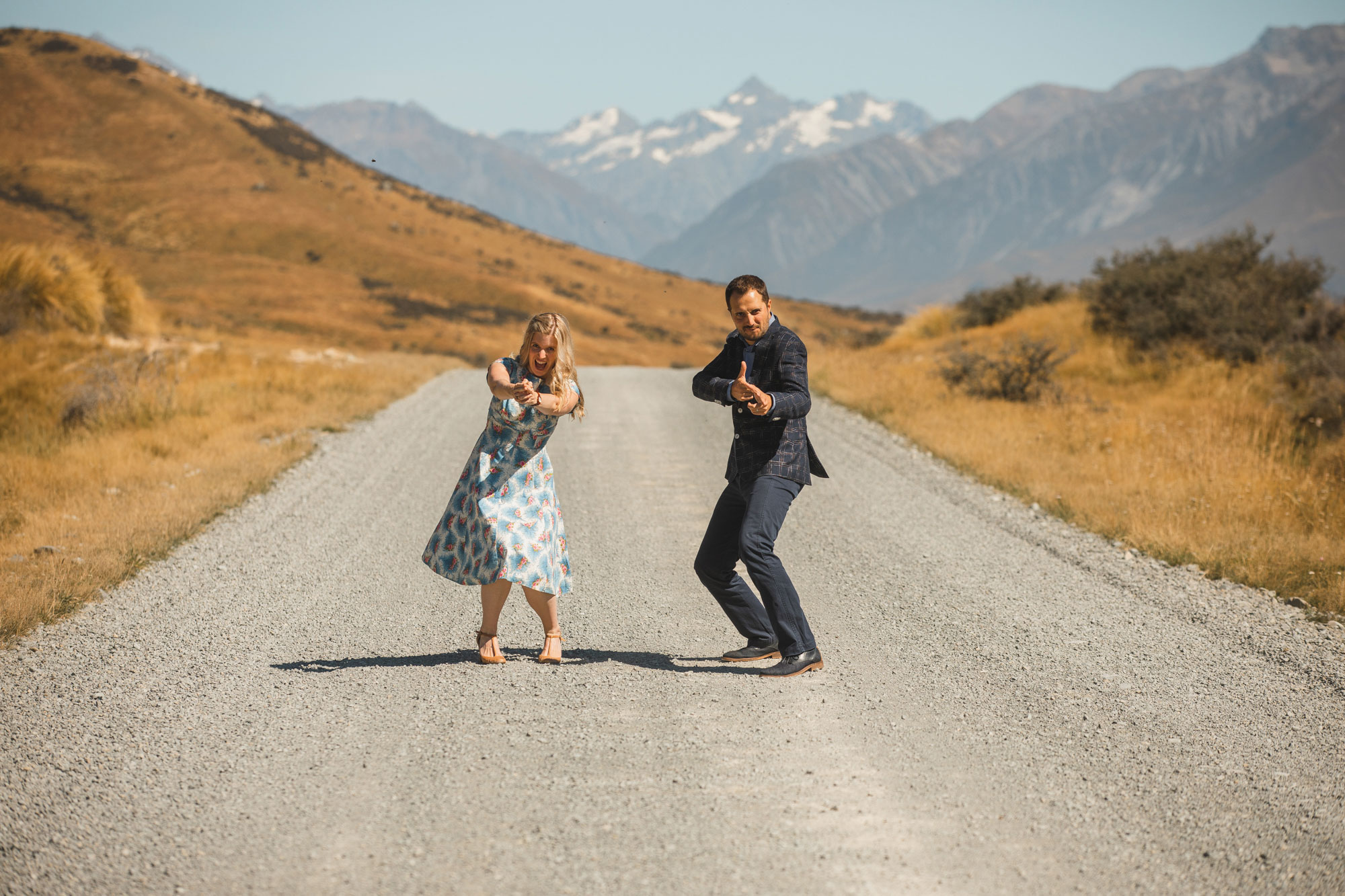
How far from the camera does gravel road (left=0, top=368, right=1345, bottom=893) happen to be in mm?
3230

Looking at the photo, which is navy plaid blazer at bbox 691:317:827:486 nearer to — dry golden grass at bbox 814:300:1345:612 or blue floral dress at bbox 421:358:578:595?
blue floral dress at bbox 421:358:578:595

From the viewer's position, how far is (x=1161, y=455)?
11117 mm

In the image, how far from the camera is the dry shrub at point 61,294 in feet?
60.4

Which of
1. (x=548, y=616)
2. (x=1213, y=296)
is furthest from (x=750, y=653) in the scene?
(x=1213, y=296)

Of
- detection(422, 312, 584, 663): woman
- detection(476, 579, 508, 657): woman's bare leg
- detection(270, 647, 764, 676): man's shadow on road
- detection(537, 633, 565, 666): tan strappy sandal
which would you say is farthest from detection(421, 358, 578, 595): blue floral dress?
detection(270, 647, 764, 676): man's shadow on road

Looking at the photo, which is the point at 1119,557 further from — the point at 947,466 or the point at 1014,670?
the point at 947,466

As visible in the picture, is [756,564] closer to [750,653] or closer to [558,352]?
[750,653]

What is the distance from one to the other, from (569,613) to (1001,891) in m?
3.43

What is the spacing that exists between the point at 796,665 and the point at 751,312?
5.87ft

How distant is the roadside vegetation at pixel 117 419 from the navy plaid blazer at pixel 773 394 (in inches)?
159

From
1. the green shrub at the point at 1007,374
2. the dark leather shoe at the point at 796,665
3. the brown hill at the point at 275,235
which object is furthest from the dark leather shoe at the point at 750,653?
the brown hill at the point at 275,235

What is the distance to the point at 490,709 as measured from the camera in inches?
175

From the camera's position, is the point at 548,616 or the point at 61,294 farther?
the point at 61,294

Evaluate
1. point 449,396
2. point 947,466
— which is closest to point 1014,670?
point 947,466
